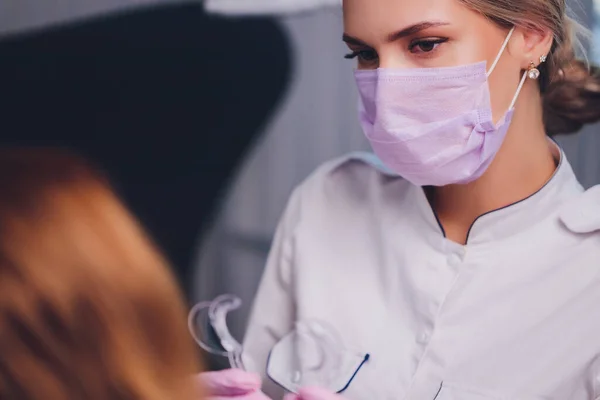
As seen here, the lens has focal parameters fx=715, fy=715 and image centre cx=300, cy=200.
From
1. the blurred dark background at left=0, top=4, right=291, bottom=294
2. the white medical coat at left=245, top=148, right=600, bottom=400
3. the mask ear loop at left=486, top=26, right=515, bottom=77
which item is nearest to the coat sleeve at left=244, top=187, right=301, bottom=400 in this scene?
the white medical coat at left=245, top=148, right=600, bottom=400

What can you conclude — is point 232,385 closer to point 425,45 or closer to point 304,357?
point 304,357

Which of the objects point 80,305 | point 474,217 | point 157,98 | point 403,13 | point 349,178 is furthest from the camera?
point 157,98

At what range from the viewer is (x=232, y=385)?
943 mm

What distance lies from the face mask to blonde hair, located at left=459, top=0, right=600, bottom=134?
4cm

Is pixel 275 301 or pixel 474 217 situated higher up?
pixel 474 217

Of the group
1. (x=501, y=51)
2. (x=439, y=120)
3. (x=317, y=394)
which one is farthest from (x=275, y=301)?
(x=501, y=51)

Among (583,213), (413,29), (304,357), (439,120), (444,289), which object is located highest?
(413,29)

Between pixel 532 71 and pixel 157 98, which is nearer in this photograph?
pixel 532 71

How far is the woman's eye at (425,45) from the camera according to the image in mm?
875

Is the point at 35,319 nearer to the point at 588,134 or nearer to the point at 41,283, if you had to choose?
the point at 41,283

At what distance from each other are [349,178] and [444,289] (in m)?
0.25

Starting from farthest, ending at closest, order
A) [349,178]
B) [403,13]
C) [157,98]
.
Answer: [157,98] → [349,178] → [403,13]

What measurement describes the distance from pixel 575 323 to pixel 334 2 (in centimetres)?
70

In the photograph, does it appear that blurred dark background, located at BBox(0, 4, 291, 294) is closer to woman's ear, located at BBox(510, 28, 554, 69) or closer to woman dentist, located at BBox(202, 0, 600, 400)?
woman dentist, located at BBox(202, 0, 600, 400)
